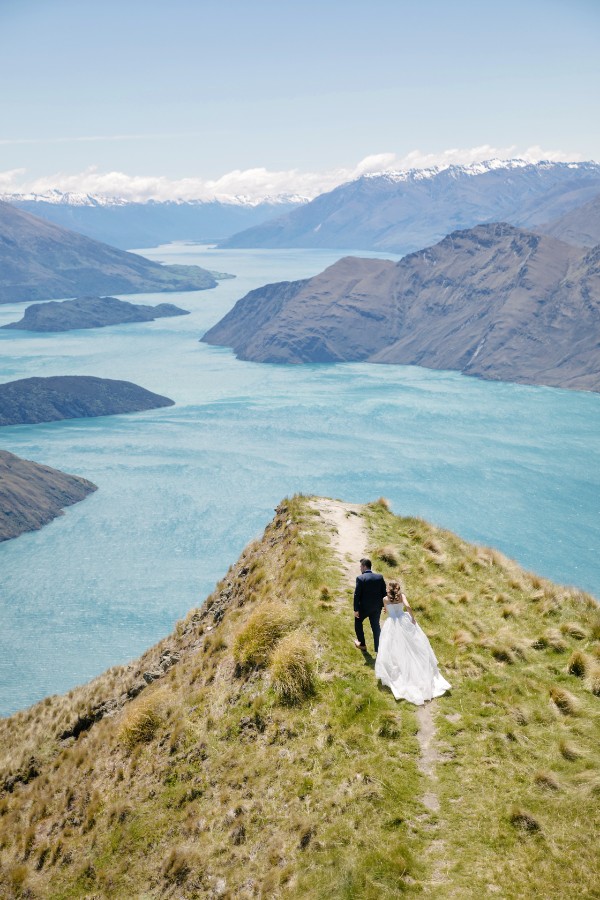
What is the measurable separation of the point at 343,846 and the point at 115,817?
685 centimetres

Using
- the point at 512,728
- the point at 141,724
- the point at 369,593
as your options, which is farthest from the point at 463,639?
the point at 141,724

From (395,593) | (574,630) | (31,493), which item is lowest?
(31,493)

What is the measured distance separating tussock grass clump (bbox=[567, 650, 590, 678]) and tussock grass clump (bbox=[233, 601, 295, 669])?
22.1 feet

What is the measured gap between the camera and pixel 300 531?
Result: 2466 centimetres

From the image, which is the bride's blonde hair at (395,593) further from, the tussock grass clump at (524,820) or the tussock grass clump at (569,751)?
the tussock grass clump at (524,820)

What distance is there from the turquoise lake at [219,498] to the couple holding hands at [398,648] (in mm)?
56049

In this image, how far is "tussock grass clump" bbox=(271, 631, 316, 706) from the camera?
1619 centimetres

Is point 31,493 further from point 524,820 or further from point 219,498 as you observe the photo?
point 524,820

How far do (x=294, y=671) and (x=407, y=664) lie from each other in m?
2.59

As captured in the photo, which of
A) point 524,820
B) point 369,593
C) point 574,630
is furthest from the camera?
point 574,630

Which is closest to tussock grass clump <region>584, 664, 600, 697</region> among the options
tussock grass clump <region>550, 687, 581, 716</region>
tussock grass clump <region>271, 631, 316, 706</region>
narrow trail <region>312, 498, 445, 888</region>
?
tussock grass clump <region>550, 687, 581, 716</region>

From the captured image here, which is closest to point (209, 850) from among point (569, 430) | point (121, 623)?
point (121, 623)

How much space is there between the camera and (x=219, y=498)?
133375 mm

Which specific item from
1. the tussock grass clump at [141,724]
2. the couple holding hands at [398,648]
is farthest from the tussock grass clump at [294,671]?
the tussock grass clump at [141,724]
